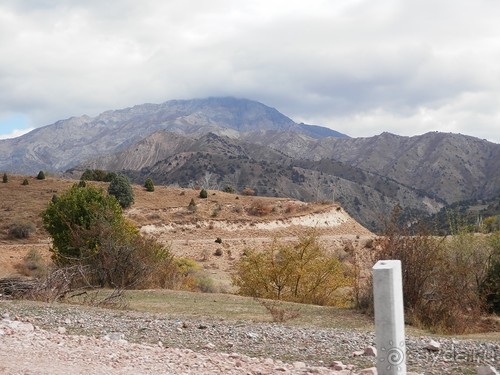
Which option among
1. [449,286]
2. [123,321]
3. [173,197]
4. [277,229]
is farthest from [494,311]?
[173,197]

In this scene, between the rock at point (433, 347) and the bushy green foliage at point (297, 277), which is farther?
→ the bushy green foliage at point (297, 277)

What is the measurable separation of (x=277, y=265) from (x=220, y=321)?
13.1 metres

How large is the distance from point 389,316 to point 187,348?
4333 millimetres

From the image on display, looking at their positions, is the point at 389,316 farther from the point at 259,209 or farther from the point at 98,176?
the point at 98,176

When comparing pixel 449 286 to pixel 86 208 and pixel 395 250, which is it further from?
pixel 86 208

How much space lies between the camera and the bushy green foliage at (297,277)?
23625 millimetres

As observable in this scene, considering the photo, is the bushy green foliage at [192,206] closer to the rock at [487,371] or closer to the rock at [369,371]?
the rock at [369,371]

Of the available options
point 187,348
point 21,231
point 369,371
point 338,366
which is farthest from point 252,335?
point 21,231

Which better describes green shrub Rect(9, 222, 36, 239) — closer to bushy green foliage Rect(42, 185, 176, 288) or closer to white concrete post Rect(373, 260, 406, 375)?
bushy green foliage Rect(42, 185, 176, 288)

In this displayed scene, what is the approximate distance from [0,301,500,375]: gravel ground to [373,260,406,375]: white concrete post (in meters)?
1.84

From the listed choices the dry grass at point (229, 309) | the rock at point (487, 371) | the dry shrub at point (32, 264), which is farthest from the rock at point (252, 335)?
the dry shrub at point (32, 264)

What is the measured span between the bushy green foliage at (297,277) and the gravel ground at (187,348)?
1209 cm

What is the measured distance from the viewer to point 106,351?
805 centimetres

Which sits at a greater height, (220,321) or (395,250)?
(395,250)
